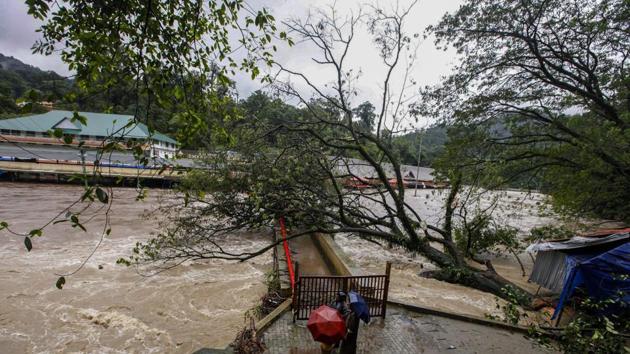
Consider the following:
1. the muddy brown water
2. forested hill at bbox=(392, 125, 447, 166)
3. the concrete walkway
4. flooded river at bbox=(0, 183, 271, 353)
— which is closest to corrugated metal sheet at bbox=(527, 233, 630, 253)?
the concrete walkway

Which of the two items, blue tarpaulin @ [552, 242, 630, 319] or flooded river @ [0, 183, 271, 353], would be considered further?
flooded river @ [0, 183, 271, 353]

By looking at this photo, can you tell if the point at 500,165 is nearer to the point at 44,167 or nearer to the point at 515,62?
the point at 515,62

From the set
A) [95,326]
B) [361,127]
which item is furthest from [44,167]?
[361,127]

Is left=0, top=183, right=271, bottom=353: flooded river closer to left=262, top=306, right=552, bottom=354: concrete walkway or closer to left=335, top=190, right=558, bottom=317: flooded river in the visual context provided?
left=262, top=306, right=552, bottom=354: concrete walkway

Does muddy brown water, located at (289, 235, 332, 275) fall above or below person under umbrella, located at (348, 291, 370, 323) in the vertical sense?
below

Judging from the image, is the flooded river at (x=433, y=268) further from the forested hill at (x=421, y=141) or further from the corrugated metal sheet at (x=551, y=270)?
the forested hill at (x=421, y=141)

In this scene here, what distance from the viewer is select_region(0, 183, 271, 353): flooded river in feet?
26.0

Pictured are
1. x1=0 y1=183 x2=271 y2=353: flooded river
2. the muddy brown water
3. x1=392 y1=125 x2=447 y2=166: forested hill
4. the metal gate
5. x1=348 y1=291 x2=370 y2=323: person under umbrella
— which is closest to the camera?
x1=348 y1=291 x2=370 y2=323: person under umbrella

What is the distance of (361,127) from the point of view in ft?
31.0

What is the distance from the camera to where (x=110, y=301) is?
9711 millimetres

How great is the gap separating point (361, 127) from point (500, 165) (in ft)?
12.2

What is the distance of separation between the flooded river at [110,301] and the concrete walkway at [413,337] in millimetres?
2828

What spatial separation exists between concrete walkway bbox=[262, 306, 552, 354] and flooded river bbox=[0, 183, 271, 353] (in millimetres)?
2828

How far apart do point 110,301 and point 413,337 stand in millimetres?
8653
